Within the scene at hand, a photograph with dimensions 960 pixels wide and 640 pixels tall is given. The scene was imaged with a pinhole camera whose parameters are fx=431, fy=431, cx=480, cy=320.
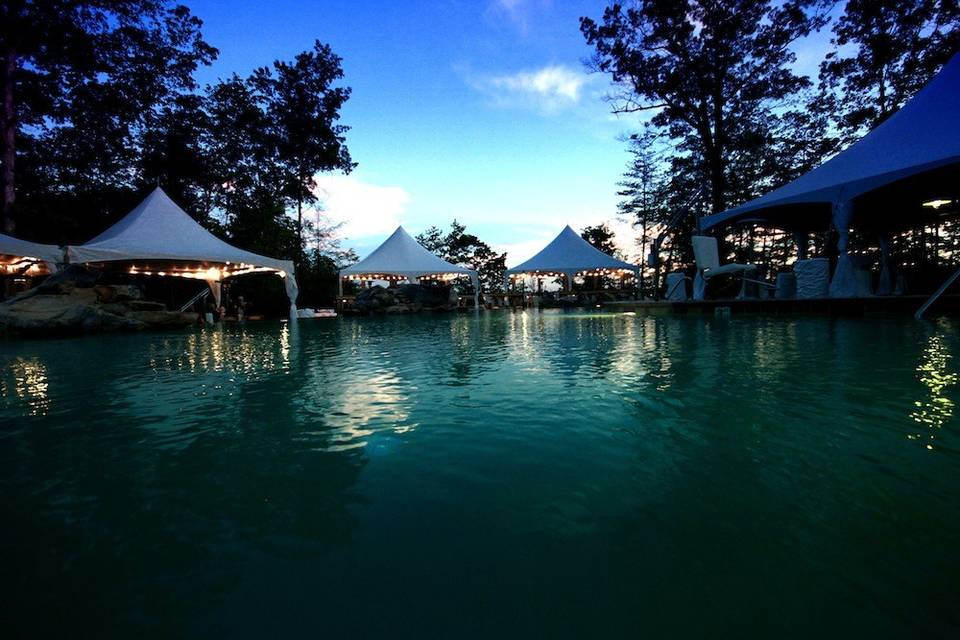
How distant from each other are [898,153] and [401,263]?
1842cm

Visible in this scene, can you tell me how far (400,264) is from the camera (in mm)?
22156

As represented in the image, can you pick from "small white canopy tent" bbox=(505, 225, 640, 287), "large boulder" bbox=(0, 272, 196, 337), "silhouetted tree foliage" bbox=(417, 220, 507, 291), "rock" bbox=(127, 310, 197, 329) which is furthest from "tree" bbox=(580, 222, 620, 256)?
"large boulder" bbox=(0, 272, 196, 337)

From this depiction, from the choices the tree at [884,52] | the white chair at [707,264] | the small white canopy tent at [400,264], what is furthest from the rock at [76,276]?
the tree at [884,52]

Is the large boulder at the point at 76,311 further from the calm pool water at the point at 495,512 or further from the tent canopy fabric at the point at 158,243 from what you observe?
the calm pool water at the point at 495,512

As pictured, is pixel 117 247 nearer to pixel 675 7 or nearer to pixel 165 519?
pixel 165 519

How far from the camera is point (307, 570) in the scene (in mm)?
1104

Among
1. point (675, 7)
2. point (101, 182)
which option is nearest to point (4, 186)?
point (101, 182)

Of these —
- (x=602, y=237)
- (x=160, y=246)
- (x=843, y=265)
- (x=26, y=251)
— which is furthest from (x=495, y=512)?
(x=602, y=237)

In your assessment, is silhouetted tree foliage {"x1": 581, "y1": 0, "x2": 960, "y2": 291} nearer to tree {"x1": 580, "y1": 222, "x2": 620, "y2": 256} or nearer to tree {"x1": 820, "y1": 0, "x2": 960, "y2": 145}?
tree {"x1": 820, "y1": 0, "x2": 960, "y2": 145}

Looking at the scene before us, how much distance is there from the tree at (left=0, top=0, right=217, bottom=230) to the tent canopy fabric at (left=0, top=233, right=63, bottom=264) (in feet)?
14.7

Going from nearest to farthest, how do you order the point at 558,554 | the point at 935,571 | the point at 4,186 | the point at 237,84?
1. the point at 935,571
2. the point at 558,554
3. the point at 4,186
4. the point at 237,84

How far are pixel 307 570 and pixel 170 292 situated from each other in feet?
75.1

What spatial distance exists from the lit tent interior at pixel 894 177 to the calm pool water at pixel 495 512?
778 cm

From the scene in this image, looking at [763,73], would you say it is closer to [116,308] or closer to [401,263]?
[401,263]
